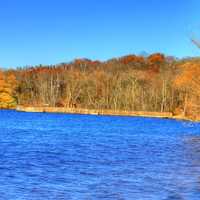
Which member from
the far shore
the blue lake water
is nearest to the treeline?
the far shore

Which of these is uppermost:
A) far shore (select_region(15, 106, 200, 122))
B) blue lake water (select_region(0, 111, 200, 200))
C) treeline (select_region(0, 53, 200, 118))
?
treeline (select_region(0, 53, 200, 118))

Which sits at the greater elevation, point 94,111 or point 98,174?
point 94,111

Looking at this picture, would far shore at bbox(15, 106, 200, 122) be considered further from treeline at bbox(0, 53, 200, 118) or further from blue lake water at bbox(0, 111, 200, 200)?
blue lake water at bbox(0, 111, 200, 200)

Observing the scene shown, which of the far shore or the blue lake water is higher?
the far shore

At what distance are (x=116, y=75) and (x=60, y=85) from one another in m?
14.5

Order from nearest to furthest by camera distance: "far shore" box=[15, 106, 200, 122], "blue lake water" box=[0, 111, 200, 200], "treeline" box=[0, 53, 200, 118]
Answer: "blue lake water" box=[0, 111, 200, 200], "far shore" box=[15, 106, 200, 122], "treeline" box=[0, 53, 200, 118]

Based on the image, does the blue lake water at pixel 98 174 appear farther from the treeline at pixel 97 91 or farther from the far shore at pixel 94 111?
the far shore at pixel 94 111

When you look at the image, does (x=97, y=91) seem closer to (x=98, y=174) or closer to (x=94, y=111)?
(x=94, y=111)

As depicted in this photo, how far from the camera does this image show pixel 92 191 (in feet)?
63.0

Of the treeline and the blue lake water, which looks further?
the treeline

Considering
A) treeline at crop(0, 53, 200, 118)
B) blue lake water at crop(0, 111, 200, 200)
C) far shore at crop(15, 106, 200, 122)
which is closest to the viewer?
blue lake water at crop(0, 111, 200, 200)

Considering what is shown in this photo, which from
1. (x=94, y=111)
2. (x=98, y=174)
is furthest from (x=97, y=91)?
(x=98, y=174)

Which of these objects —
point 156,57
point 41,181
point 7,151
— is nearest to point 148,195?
point 41,181

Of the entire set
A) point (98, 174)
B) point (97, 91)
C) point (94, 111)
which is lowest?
point (98, 174)
